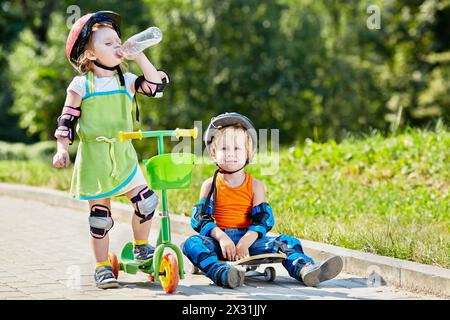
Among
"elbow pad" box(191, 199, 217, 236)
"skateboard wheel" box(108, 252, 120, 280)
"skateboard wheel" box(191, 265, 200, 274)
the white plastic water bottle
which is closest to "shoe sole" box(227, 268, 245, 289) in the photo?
"elbow pad" box(191, 199, 217, 236)

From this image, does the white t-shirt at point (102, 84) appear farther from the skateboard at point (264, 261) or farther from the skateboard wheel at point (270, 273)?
the skateboard wheel at point (270, 273)

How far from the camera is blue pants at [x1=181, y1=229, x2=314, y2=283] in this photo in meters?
5.46

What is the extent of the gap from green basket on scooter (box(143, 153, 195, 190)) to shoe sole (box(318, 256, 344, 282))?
1.02m

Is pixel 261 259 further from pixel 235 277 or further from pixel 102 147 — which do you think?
pixel 102 147

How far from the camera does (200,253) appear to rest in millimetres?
5500

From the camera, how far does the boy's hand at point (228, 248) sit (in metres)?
5.50

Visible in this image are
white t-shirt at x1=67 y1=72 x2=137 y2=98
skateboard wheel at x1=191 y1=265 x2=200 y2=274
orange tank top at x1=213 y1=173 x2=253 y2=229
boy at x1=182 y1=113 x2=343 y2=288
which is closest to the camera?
white t-shirt at x1=67 y1=72 x2=137 y2=98

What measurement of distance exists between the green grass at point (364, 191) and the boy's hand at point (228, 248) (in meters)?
1.10

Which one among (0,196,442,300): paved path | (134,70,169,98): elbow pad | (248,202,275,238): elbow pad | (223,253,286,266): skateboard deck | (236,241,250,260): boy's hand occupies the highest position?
(134,70,169,98): elbow pad

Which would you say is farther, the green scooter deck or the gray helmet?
the gray helmet

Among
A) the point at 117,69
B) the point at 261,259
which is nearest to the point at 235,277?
the point at 261,259

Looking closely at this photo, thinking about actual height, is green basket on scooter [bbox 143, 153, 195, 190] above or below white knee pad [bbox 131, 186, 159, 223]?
above

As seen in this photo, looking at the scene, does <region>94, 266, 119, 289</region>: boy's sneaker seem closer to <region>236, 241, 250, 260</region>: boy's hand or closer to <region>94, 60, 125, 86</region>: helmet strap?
<region>236, 241, 250, 260</region>: boy's hand

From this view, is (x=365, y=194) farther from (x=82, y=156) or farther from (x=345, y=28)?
(x=345, y=28)
